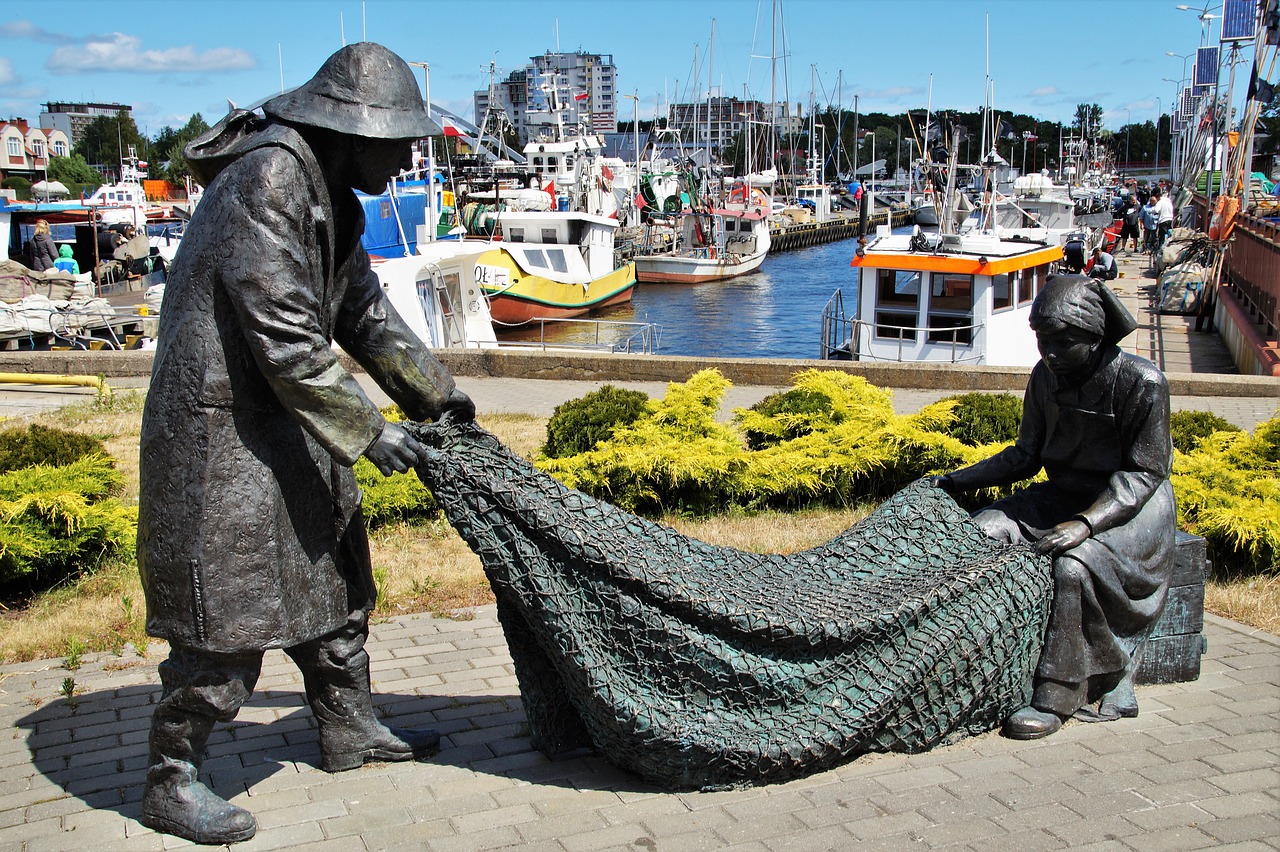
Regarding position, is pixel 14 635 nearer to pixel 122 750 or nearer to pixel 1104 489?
pixel 122 750

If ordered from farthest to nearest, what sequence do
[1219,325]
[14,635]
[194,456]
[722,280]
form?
[722,280], [1219,325], [14,635], [194,456]

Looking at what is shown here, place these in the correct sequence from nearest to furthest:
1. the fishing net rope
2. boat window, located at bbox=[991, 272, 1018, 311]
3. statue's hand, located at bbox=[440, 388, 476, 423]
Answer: the fishing net rope, statue's hand, located at bbox=[440, 388, 476, 423], boat window, located at bbox=[991, 272, 1018, 311]

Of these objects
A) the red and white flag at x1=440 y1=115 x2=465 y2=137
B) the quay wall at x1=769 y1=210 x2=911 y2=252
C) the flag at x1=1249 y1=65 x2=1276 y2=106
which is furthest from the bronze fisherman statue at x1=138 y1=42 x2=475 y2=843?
the quay wall at x1=769 y1=210 x2=911 y2=252

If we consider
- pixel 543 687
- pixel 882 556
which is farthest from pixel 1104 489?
pixel 543 687

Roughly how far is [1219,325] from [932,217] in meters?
7.60

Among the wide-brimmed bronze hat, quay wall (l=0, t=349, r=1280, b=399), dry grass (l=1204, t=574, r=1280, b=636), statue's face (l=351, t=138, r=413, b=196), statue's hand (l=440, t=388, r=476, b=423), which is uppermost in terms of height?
the wide-brimmed bronze hat

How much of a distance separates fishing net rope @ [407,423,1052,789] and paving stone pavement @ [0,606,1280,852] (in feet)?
0.55

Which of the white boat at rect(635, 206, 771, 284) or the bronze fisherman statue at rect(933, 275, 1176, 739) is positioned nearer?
the bronze fisherman statue at rect(933, 275, 1176, 739)

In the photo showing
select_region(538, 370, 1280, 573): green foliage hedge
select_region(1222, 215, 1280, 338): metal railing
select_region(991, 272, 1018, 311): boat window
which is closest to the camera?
select_region(538, 370, 1280, 573): green foliage hedge

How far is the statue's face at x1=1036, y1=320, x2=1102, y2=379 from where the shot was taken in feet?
13.5

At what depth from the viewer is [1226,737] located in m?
4.18

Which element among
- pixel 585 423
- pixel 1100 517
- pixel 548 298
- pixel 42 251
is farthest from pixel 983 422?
pixel 42 251

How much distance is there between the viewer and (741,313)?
121ft

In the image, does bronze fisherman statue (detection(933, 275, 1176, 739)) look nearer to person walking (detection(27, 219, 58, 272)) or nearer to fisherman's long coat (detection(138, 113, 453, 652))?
fisherman's long coat (detection(138, 113, 453, 652))
